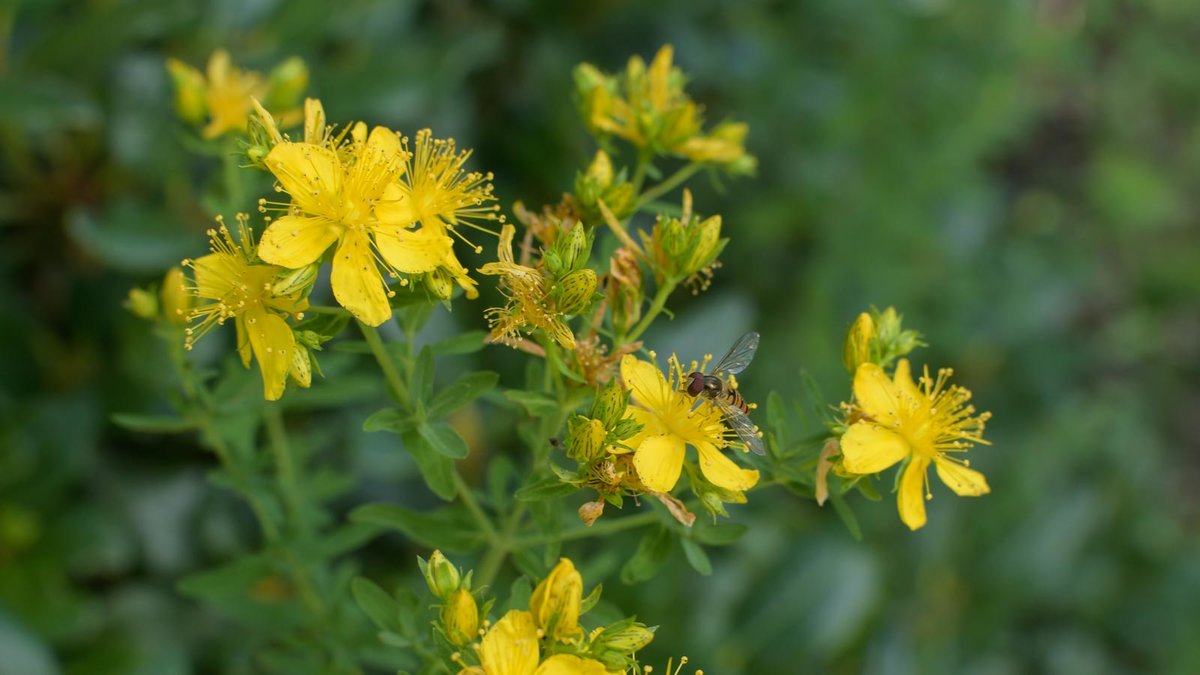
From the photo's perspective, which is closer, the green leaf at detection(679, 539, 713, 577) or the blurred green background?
the green leaf at detection(679, 539, 713, 577)

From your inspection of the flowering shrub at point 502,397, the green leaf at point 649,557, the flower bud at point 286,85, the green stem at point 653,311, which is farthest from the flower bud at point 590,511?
the flower bud at point 286,85

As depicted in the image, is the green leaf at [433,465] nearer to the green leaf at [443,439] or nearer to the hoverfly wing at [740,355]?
the green leaf at [443,439]

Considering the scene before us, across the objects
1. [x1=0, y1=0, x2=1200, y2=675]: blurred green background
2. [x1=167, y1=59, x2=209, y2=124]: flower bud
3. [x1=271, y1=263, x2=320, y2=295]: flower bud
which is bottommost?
[x1=0, y1=0, x2=1200, y2=675]: blurred green background

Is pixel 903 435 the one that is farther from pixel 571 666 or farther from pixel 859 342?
pixel 571 666

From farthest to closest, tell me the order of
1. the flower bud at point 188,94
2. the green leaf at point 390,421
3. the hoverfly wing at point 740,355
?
1. the flower bud at point 188,94
2. the hoverfly wing at point 740,355
3. the green leaf at point 390,421

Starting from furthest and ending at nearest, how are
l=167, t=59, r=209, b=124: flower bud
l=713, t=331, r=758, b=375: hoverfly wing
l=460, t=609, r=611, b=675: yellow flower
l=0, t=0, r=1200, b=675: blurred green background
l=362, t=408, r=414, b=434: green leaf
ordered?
l=0, t=0, r=1200, b=675: blurred green background, l=167, t=59, r=209, b=124: flower bud, l=713, t=331, r=758, b=375: hoverfly wing, l=362, t=408, r=414, b=434: green leaf, l=460, t=609, r=611, b=675: yellow flower

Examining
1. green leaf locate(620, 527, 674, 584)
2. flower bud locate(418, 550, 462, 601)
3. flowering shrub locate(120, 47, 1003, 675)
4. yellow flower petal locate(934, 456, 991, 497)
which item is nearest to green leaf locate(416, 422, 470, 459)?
flowering shrub locate(120, 47, 1003, 675)

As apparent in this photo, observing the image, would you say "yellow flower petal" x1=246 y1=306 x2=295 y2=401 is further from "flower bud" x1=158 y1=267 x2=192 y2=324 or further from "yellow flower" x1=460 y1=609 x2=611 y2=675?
"yellow flower" x1=460 y1=609 x2=611 y2=675
